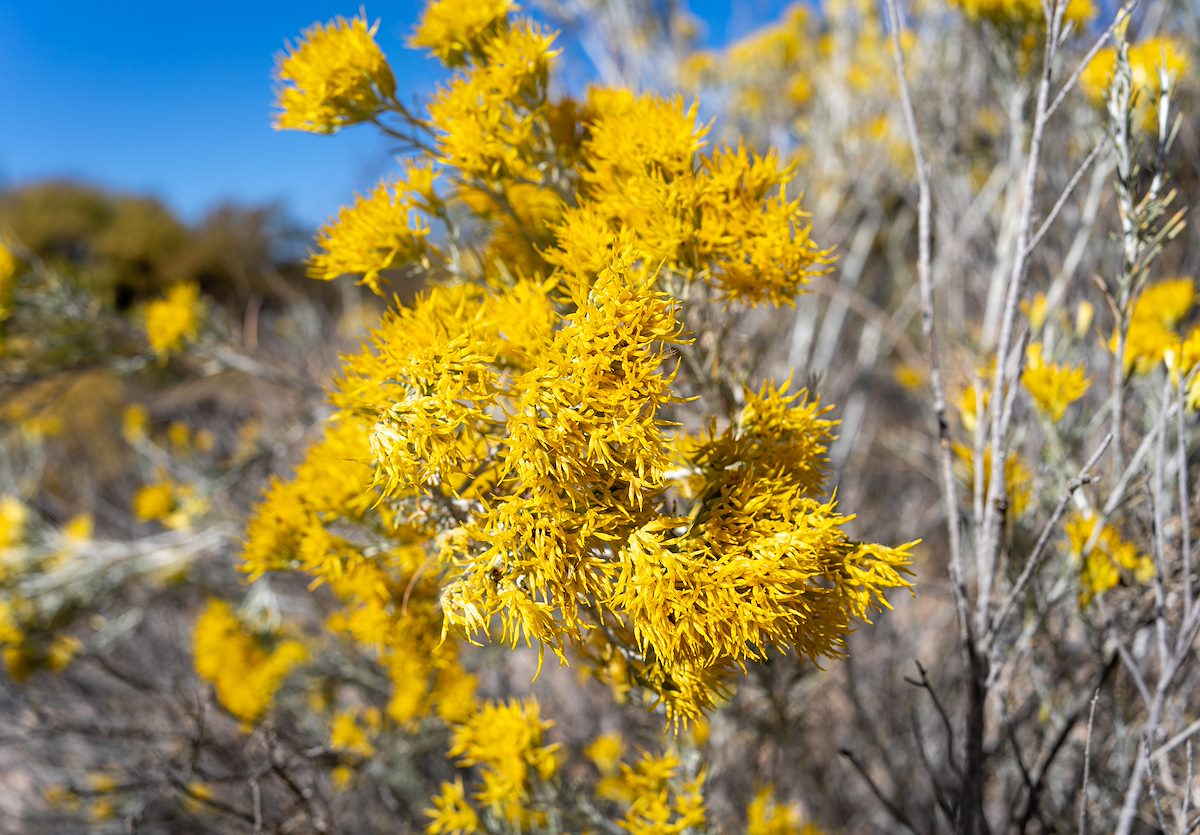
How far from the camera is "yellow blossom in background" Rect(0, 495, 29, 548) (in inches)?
125

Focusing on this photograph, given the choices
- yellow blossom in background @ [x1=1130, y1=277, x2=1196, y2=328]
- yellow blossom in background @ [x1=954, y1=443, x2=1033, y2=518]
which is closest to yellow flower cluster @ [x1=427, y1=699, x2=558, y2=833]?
yellow blossom in background @ [x1=954, y1=443, x2=1033, y2=518]

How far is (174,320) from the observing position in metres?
2.61

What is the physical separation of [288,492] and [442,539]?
44 centimetres

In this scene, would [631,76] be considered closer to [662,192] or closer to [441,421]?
[662,192]

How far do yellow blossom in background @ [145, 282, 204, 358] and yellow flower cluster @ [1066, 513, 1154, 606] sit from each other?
281 centimetres

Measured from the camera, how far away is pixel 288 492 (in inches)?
53.7

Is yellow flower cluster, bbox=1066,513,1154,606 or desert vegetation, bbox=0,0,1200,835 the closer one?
desert vegetation, bbox=0,0,1200,835

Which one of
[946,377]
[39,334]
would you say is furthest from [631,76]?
[39,334]

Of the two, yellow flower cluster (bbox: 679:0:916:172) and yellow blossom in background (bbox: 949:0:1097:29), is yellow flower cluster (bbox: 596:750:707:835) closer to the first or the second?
yellow blossom in background (bbox: 949:0:1097:29)

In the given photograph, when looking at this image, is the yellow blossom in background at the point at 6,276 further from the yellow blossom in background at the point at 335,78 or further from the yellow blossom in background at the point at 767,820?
the yellow blossom in background at the point at 767,820

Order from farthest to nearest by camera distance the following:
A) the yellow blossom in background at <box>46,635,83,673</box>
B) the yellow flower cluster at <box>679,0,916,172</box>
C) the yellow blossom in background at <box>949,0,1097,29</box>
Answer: the yellow flower cluster at <box>679,0,916,172</box> → the yellow blossom in background at <box>46,635,83,673</box> → the yellow blossom in background at <box>949,0,1097,29</box>

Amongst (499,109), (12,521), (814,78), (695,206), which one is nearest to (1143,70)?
(695,206)

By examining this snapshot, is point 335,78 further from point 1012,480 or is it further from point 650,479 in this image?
point 1012,480

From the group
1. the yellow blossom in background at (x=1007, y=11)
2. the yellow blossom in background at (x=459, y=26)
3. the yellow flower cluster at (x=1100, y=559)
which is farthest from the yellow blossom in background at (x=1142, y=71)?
the yellow blossom in background at (x=459, y=26)
